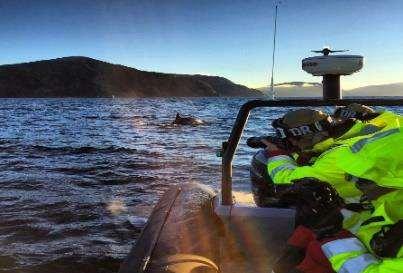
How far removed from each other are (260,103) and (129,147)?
62.5ft

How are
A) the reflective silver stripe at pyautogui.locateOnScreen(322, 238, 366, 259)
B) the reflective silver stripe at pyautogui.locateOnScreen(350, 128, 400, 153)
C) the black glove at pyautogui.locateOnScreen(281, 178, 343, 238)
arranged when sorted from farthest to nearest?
the black glove at pyautogui.locateOnScreen(281, 178, 343, 238) < the reflective silver stripe at pyautogui.locateOnScreen(322, 238, 366, 259) < the reflective silver stripe at pyautogui.locateOnScreen(350, 128, 400, 153)

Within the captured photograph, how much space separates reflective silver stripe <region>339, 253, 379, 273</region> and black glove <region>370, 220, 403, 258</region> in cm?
4

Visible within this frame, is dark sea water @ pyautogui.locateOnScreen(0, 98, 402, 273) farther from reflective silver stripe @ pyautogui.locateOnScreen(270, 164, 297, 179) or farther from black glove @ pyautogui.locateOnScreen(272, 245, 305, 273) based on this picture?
black glove @ pyautogui.locateOnScreen(272, 245, 305, 273)

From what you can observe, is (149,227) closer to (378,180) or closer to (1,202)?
(378,180)

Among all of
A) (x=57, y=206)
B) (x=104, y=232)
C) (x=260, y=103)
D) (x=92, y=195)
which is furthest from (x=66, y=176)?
(x=260, y=103)

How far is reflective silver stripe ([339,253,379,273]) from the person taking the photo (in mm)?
2506

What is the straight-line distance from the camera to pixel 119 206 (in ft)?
35.2

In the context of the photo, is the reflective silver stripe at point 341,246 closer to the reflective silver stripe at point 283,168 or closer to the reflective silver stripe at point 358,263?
the reflective silver stripe at point 358,263

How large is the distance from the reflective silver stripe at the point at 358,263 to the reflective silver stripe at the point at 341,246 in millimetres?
78

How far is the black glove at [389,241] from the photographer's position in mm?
2421

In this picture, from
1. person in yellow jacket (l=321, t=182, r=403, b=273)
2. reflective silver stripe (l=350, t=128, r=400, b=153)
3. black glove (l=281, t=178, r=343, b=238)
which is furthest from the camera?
black glove (l=281, t=178, r=343, b=238)

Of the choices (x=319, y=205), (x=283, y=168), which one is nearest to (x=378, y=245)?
(x=319, y=205)

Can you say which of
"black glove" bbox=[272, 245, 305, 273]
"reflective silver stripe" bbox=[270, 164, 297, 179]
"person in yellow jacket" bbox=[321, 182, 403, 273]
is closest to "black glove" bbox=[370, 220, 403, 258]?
"person in yellow jacket" bbox=[321, 182, 403, 273]

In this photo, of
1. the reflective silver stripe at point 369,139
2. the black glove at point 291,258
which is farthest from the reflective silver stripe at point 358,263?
the black glove at point 291,258
